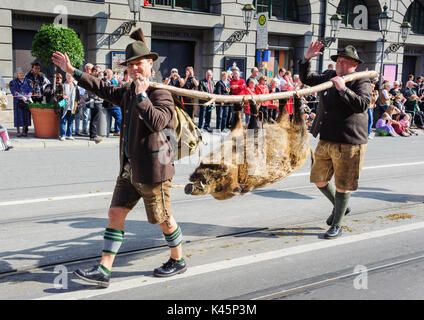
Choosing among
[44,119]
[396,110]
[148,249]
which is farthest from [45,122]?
[396,110]

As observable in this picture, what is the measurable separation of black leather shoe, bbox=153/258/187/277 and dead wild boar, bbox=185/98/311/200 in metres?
0.70

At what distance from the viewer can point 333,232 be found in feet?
18.9

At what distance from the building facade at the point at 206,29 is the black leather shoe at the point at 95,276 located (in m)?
14.5

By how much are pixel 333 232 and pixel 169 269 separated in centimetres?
220

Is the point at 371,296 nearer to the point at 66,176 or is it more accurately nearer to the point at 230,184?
the point at 230,184

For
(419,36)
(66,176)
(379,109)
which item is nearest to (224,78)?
(379,109)

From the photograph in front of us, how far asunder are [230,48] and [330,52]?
623 centimetres

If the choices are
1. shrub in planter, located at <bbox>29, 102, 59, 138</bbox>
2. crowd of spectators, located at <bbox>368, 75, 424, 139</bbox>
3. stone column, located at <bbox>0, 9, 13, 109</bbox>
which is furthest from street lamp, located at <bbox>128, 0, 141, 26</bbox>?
crowd of spectators, located at <bbox>368, 75, 424, 139</bbox>

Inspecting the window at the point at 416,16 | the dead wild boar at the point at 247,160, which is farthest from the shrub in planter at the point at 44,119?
the window at the point at 416,16

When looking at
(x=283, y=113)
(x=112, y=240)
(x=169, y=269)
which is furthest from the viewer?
(x=283, y=113)

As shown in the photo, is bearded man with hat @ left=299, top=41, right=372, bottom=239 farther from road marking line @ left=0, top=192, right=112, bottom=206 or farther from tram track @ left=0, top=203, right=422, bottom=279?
road marking line @ left=0, top=192, right=112, bottom=206

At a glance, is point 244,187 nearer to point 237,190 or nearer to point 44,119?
point 237,190

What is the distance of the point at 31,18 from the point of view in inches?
687
